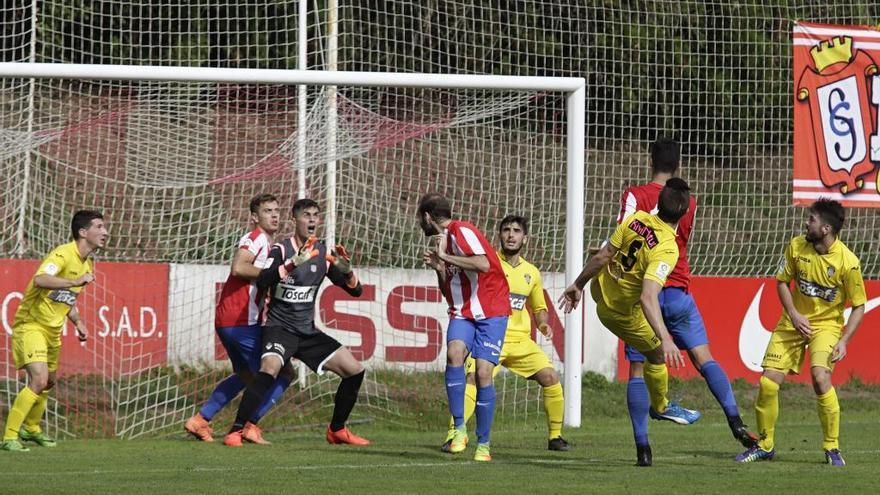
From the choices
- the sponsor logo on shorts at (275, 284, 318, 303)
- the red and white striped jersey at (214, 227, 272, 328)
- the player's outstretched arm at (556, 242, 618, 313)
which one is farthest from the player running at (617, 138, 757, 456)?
the red and white striped jersey at (214, 227, 272, 328)

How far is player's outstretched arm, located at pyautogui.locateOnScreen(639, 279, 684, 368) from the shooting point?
824cm

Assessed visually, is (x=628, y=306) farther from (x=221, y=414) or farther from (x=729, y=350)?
(x=729, y=350)

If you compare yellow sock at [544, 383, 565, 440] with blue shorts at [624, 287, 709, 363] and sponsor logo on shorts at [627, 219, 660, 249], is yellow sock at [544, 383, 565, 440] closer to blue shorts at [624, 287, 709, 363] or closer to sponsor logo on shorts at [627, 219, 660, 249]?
blue shorts at [624, 287, 709, 363]

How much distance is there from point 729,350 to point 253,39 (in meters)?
7.29

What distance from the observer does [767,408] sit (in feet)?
32.0

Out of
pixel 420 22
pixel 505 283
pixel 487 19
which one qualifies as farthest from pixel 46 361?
pixel 487 19

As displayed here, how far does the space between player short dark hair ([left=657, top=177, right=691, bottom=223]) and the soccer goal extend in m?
3.66

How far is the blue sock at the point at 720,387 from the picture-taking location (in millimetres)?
9727

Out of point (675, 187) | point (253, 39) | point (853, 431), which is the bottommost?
point (853, 431)

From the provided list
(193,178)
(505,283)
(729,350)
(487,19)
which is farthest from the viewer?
(487,19)

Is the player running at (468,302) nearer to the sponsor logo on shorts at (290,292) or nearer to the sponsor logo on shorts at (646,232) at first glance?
the sponsor logo on shorts at (646,232)

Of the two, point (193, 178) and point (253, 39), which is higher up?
point (253, 39)

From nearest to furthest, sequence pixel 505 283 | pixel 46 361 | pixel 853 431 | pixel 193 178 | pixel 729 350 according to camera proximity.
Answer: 1. pixel 505 283
2. pixel 46 361
3. pixel 853 431
4. pixel 193 178
5. pixel 729 350

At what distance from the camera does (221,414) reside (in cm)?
1323
